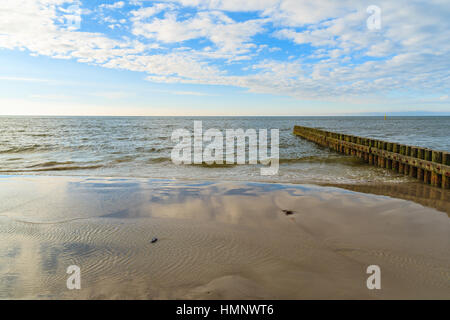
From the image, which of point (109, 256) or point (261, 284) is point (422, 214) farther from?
point (109, 256)

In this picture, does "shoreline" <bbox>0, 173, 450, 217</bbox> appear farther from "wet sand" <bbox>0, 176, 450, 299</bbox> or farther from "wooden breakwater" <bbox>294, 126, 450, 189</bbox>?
"wet sand" <bbox>0, 176, 450, 299</bbox>

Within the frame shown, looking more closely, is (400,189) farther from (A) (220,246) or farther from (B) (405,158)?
(A) (220,246)

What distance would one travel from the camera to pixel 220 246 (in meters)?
4.87

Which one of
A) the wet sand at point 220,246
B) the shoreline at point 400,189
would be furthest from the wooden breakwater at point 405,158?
the wet sand at point 220,246

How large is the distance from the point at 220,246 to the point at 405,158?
10.9m

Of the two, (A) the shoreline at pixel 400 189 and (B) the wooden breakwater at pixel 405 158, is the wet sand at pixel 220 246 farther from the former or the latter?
(B) the wooden breakwater at pixel 405 158

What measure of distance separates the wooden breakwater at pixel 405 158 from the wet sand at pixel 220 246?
3.50 meters

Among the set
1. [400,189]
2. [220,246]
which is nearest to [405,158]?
[400,189]

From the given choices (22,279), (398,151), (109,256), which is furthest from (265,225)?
(398,151)

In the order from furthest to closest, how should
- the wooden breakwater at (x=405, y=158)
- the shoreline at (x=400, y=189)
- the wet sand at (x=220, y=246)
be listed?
the wooden breakwater at (x=405, y=158) < the shoreline at (x=400, y=189) < the wet sand at (x=220, y=246)

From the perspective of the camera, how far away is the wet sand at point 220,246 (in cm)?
360

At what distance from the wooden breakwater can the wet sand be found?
11.5 ft

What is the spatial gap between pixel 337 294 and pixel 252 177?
8.32 m
